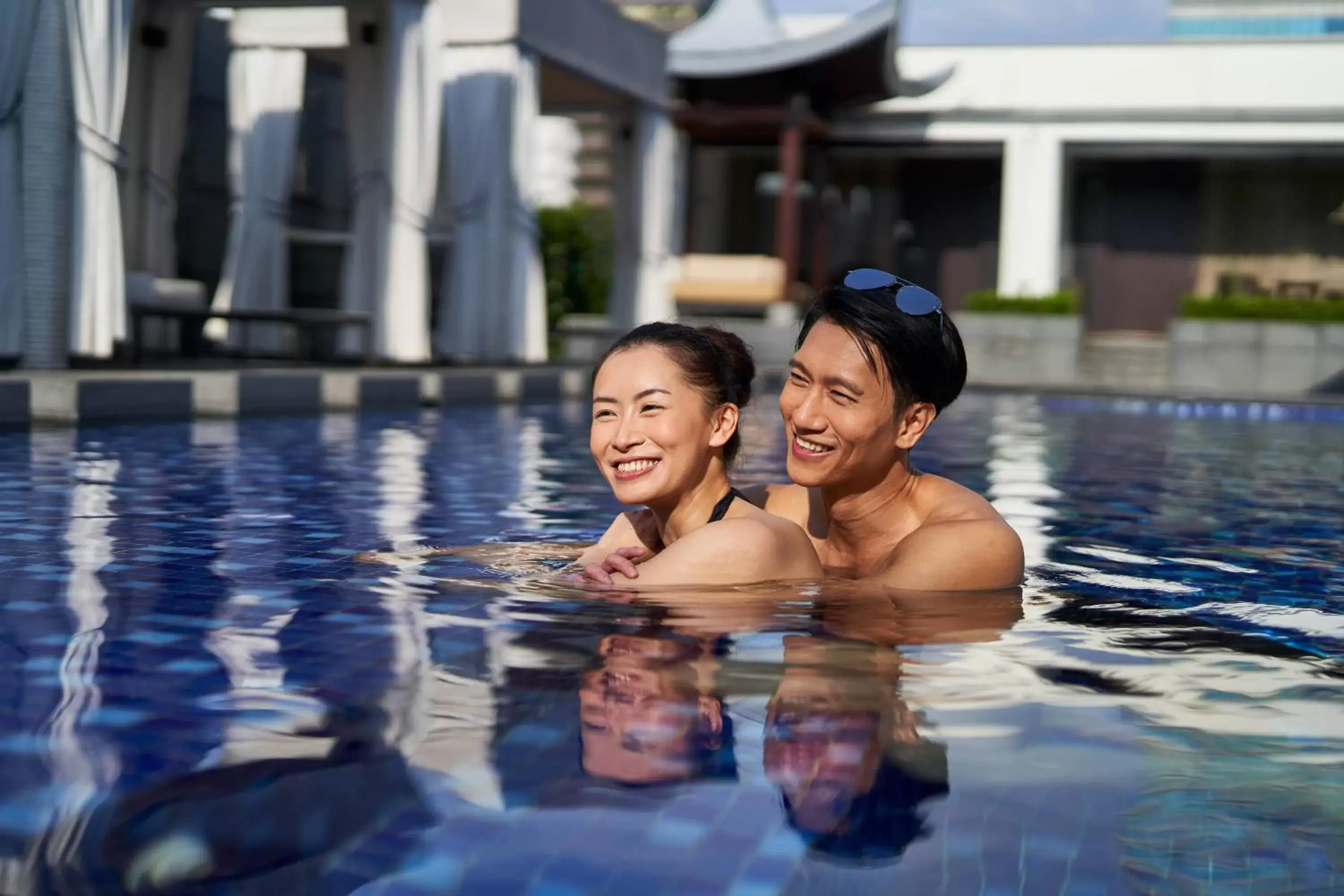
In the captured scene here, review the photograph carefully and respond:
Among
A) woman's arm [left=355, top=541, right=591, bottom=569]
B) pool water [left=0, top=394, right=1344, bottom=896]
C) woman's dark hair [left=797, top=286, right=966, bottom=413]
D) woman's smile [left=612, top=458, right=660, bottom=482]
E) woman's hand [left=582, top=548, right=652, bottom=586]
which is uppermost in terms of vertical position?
woman's dark hair [left=797, top=286, right=966, bottom=413]

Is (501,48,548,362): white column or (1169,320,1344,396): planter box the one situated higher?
(501,48,548,362): white column

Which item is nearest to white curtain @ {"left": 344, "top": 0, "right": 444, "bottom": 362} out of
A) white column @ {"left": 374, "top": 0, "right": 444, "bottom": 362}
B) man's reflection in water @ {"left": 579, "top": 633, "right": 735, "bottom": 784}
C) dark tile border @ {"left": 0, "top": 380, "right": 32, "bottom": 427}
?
white column @ {"left": 374, "top": 0, "right": 444, "bottom": 362}

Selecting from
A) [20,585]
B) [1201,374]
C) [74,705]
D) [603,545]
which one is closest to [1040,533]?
[603,545]

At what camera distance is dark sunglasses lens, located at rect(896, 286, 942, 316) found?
11.4ft

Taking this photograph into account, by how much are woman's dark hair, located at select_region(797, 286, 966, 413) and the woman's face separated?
291mm

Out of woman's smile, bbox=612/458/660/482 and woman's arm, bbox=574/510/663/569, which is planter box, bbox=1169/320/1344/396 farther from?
woman's smile, bbox=612/458/660/482

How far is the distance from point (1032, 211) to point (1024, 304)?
381 cm

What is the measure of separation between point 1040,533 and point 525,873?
4241mm

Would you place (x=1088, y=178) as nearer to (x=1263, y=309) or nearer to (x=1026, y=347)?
(x=1026, y=347)

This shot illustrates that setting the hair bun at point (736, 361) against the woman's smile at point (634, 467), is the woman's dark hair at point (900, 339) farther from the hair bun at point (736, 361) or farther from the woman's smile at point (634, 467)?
the woman's smile at point (634, 467)

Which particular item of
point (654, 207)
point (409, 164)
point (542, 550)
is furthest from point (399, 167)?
point (542, 550)

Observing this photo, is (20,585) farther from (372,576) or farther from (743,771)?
(743,771)

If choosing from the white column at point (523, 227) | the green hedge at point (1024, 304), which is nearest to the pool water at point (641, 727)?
the white column at point (523, 227)

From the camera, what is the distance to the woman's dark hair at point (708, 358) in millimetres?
3480
